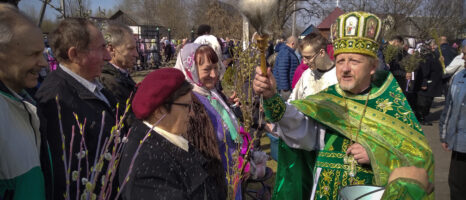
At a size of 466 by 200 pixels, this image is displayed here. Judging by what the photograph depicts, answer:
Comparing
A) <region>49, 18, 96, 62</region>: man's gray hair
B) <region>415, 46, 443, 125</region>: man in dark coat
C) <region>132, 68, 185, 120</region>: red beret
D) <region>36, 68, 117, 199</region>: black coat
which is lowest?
<region>415, 46, 443, 125</region>: man in dark coat

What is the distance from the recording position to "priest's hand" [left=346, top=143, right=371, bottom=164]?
87.4 inches

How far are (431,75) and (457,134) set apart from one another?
583 centimetres

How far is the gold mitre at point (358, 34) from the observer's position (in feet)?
→ 7.52

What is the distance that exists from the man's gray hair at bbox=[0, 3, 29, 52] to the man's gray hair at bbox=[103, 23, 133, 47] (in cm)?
192

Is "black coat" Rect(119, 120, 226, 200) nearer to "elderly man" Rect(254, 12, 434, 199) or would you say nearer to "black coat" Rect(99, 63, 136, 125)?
"elderly man" Rect(254, 12, 434, 199)

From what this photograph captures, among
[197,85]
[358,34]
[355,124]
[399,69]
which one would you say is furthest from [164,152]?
[399,69]

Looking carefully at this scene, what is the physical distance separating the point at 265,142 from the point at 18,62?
5799mm

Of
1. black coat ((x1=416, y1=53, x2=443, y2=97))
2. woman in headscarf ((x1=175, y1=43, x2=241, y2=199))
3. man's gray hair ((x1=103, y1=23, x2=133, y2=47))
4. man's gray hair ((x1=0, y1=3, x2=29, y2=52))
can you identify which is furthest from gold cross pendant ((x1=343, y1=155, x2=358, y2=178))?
black coat ((x1=416, y1=53, x2=443, y2=97))

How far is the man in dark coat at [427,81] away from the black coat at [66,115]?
330 inches

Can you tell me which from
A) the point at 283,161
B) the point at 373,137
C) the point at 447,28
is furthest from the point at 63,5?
the point at 447,28

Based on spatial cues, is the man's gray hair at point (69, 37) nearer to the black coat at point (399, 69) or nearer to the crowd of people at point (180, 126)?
the crowd of people at point (180, 126)

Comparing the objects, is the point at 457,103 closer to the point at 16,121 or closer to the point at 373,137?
the point at 373,137

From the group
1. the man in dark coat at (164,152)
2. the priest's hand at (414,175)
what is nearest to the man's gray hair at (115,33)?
the man in dark coat at (164,152)

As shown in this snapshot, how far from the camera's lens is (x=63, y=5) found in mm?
3328
